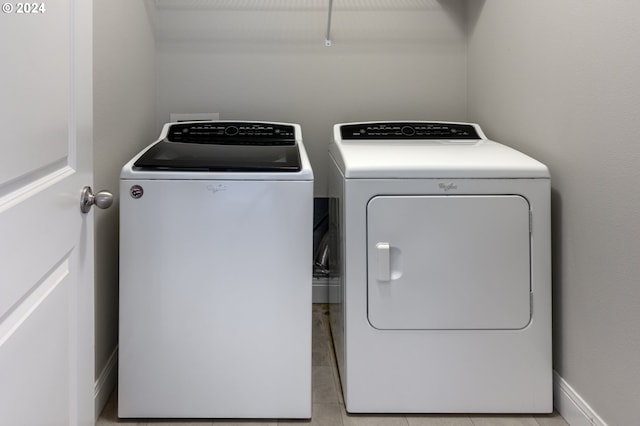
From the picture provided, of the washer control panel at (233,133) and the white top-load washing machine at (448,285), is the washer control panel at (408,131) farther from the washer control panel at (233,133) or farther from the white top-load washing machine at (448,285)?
the white top-load washing machine at (448,285)

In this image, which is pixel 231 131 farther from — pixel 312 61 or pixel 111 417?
pixel 111 417

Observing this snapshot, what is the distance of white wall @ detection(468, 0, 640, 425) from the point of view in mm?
1407

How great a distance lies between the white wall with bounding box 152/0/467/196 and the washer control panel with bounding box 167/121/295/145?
0.33 metres

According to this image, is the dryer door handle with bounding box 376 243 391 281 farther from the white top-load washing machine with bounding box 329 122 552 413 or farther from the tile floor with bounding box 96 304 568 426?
the tile floor with bounding box 96 304 568 426

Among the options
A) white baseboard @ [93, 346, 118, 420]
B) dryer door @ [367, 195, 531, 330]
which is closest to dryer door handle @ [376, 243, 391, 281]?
dryer door @ [367, 195, 531, 330]

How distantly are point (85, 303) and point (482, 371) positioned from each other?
4.02ft

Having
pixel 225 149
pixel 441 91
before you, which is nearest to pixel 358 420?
pixel 225 149

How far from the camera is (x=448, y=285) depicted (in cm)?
173

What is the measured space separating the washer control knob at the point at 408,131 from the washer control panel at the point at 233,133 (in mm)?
488

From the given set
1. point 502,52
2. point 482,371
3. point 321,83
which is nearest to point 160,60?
point 321,83

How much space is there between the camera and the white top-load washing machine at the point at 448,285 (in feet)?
5.62

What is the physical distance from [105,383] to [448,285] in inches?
47.2

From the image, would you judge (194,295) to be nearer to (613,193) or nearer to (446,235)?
(446,235)

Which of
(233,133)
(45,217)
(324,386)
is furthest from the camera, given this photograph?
(233,133)
